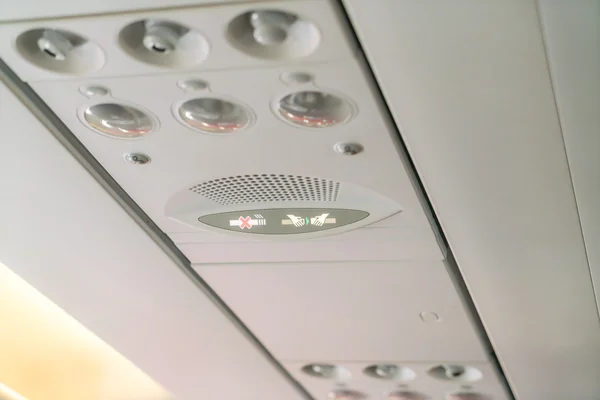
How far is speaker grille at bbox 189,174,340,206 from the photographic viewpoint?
92 cm

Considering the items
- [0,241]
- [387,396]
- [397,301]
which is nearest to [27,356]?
[0,241]

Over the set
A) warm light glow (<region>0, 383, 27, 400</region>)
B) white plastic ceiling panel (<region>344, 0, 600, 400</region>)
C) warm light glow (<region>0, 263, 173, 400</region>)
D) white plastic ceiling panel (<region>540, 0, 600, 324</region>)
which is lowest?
warm light glow (<region>0, 383, 27, 400</region>)

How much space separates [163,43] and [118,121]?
0.65ft

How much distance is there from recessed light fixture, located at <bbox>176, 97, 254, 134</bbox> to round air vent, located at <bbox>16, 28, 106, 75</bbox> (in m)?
0.13

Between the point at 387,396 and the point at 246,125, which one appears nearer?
the point at 246,125

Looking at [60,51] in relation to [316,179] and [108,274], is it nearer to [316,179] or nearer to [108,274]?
[316,179]

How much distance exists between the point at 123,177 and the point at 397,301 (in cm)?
55

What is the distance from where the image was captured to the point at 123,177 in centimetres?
96

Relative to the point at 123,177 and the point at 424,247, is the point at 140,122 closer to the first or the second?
the point at 123,177

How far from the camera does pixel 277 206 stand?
981mm

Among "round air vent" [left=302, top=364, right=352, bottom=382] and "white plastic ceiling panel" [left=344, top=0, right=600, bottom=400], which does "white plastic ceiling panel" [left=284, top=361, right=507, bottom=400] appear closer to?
"round air vent" [left=302, top=364, right=352, bottom=382]

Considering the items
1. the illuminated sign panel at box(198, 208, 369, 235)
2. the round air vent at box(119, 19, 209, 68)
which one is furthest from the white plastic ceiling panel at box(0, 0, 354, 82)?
the illuminated sign panel at box(198, 208, 369, 235)

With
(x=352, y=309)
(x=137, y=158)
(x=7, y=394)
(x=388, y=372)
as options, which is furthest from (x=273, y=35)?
(x=7, y=394)

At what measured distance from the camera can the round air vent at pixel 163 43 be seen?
2.31ft
